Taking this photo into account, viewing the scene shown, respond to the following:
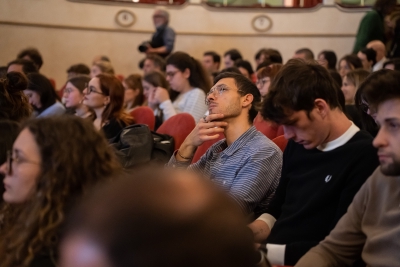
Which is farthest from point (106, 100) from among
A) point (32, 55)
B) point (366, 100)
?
point (32, 55)

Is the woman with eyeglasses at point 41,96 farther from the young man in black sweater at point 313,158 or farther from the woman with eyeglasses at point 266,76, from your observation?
the young man in black sweater at point 313,158

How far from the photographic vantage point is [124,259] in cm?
51

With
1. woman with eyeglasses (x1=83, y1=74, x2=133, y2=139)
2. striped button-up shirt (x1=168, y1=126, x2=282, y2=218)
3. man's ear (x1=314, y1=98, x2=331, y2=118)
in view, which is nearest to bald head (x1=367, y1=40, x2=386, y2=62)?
woman with eyeglasses (x1=83, y1=74, x2=133, y2=139)

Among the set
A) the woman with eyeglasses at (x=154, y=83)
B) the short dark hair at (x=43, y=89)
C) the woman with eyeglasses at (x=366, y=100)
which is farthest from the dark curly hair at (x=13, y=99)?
the woman with eyeglasses at (x=154, y=83)

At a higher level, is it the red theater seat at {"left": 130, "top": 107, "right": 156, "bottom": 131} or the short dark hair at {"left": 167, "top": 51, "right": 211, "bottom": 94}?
the short dark hair at {"left": 167, "top": 51, "right": 211, "bottom": 94}

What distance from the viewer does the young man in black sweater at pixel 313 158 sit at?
5.64 feet

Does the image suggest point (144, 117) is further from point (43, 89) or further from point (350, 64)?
point (350, 64)

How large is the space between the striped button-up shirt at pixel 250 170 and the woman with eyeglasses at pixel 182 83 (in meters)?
2.01

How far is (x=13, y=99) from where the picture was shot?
2.58 metres

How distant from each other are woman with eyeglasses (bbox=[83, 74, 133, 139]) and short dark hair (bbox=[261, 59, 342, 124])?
6.19 ft

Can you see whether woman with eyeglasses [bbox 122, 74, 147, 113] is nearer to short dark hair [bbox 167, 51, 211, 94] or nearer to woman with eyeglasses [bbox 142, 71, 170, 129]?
woman with eyeglasses [bbox 142, 71, 170, 129]

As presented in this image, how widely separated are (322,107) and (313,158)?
17 centimetres

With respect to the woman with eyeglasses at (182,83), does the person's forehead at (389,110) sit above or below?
above

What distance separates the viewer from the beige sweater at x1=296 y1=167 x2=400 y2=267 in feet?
4.81
